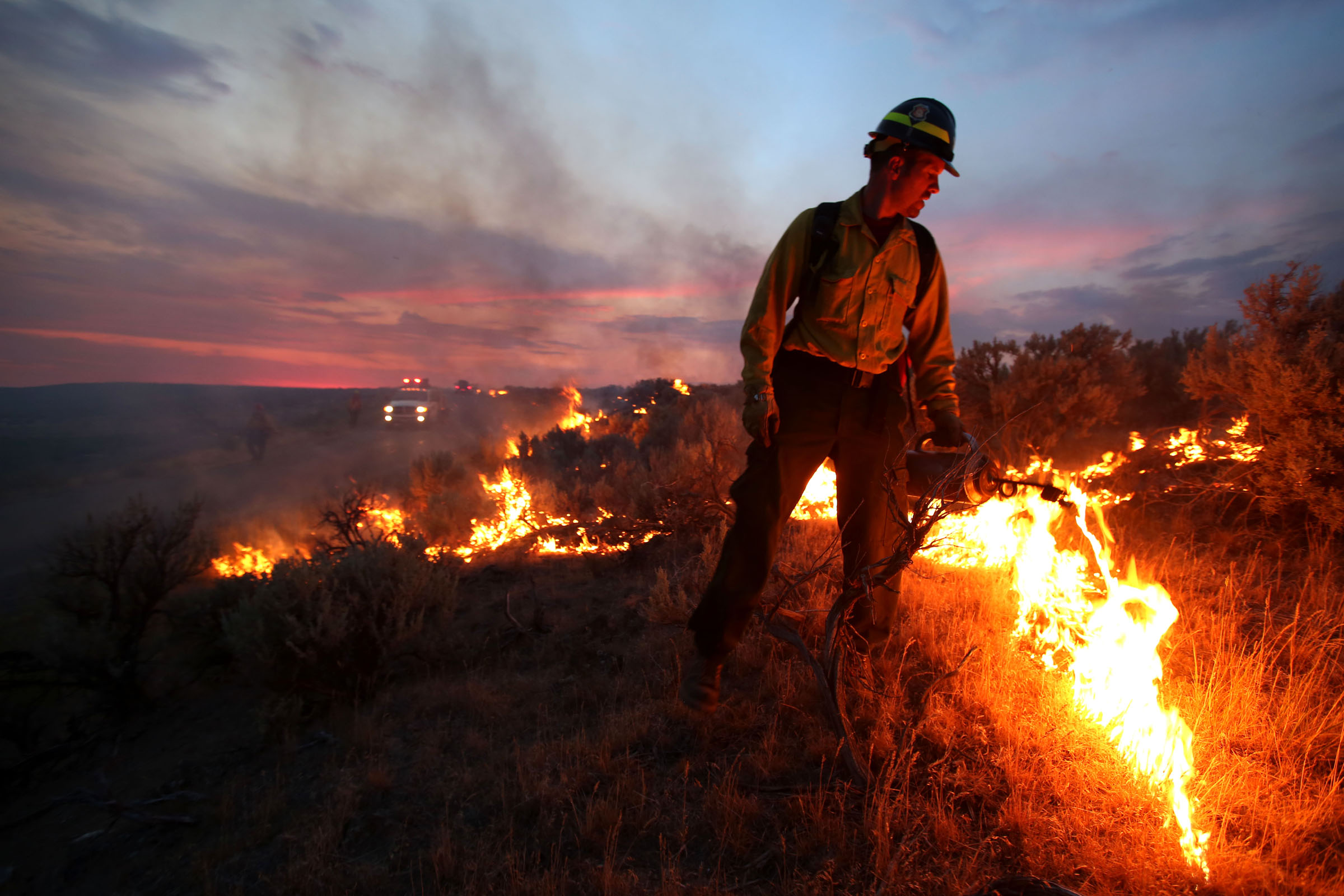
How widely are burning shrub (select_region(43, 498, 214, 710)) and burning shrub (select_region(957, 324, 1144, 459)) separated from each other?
373 inches

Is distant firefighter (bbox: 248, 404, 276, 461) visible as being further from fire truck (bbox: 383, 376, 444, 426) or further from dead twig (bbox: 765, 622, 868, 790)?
dead twig (bbox: 765, 622, 868, 790)

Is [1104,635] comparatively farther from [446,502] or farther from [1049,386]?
[446,502]

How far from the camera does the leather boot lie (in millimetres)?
2367

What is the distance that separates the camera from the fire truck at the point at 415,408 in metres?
29.2

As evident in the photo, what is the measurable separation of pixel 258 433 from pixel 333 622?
23419mm

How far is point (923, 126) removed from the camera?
7.00 feet

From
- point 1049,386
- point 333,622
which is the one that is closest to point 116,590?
point 333,622

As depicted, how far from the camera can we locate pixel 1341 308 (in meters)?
4.52

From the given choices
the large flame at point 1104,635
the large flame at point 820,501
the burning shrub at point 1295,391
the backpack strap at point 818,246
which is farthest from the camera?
the large flame at point 820,501

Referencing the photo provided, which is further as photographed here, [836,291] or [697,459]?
[697,459]

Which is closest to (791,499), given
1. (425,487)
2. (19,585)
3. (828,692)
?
(828,692)

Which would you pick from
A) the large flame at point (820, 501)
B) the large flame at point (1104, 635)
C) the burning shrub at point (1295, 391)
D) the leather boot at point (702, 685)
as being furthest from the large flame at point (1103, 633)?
the large flame at point (820, 501)

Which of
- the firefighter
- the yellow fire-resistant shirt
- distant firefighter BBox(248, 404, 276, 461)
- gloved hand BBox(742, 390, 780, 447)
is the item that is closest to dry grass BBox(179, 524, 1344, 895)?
the firefighter

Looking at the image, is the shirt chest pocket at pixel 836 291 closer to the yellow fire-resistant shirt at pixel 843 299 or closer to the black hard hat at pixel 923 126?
the yellow fire-resistant shirt at pixel 843 299
